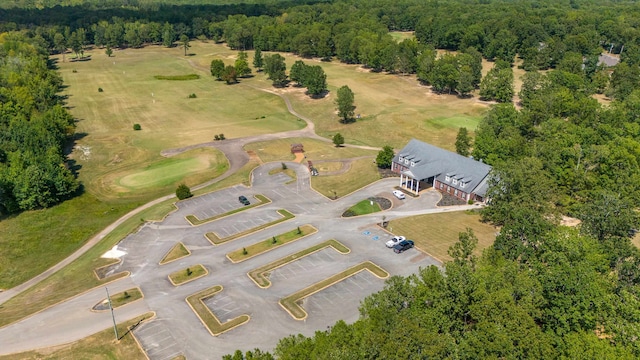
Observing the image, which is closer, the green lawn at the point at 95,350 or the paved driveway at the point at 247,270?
the green lawn at the point at 95,350

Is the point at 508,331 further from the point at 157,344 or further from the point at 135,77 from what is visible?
the point at 135,77

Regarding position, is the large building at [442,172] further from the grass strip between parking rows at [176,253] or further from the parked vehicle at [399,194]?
the grass strip between parking rows at [176,253]

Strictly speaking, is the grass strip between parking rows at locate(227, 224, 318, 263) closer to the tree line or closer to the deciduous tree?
the tree line

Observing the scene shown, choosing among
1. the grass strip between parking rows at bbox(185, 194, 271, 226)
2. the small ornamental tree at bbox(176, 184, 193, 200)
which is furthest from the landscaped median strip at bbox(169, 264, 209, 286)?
the small ornamental tree at bbox(176, 184, 193, 200)

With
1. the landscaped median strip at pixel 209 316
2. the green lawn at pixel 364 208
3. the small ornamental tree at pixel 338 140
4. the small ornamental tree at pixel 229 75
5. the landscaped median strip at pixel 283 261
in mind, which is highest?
the small ornamental tree at pixel 229 75

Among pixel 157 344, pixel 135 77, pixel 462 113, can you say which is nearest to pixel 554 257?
pixel 157 344

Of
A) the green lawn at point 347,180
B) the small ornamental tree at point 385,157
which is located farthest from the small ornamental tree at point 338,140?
the small ornamental tree at point 385,157
